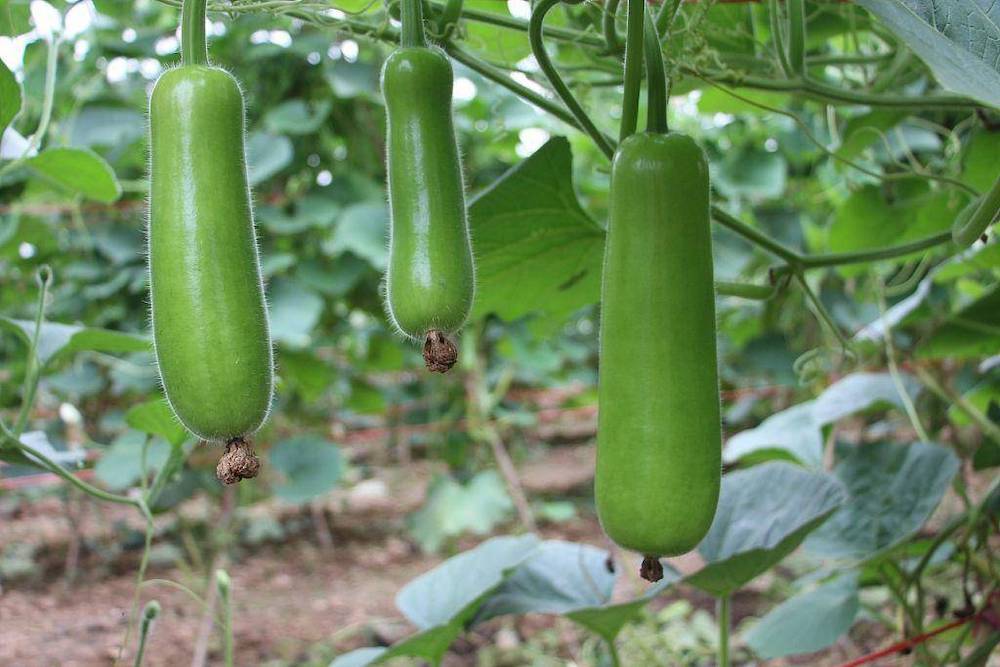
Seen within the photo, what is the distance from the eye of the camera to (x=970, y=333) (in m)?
1.41

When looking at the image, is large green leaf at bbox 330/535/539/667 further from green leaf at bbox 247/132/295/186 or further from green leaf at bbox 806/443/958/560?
green leaf at bbox 247/132/295/186

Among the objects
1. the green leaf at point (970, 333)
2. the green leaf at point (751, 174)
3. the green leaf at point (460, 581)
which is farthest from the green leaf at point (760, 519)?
the green leaf at point (751, 174)

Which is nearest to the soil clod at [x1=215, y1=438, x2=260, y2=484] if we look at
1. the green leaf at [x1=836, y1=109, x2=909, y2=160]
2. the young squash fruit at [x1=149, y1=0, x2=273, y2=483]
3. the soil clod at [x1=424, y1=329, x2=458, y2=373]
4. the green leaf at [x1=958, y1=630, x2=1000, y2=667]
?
the young squash fruit at [x1=149, y1=0, x2=273, y2=483]

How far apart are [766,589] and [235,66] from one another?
218cm

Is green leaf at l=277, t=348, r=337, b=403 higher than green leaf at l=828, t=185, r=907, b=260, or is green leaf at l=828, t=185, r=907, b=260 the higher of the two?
green leaf at l=277, t=348, r=337, b=403

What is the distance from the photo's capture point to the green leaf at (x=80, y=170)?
985 mm

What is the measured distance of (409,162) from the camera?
0.54 metres

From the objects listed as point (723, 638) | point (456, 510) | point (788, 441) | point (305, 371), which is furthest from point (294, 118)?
point (723, 638)

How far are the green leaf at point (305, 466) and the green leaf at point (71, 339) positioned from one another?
188cm

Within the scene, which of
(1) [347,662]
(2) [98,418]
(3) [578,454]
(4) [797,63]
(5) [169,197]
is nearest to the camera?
(5) [169,197]

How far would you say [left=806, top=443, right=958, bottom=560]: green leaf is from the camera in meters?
1.17

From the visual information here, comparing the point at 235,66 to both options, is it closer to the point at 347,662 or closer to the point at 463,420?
the point at 463,420

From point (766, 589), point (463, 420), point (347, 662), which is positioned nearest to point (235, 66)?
point (463, 420)

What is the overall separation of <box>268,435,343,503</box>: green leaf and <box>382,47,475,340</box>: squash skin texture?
2417 millimetres
